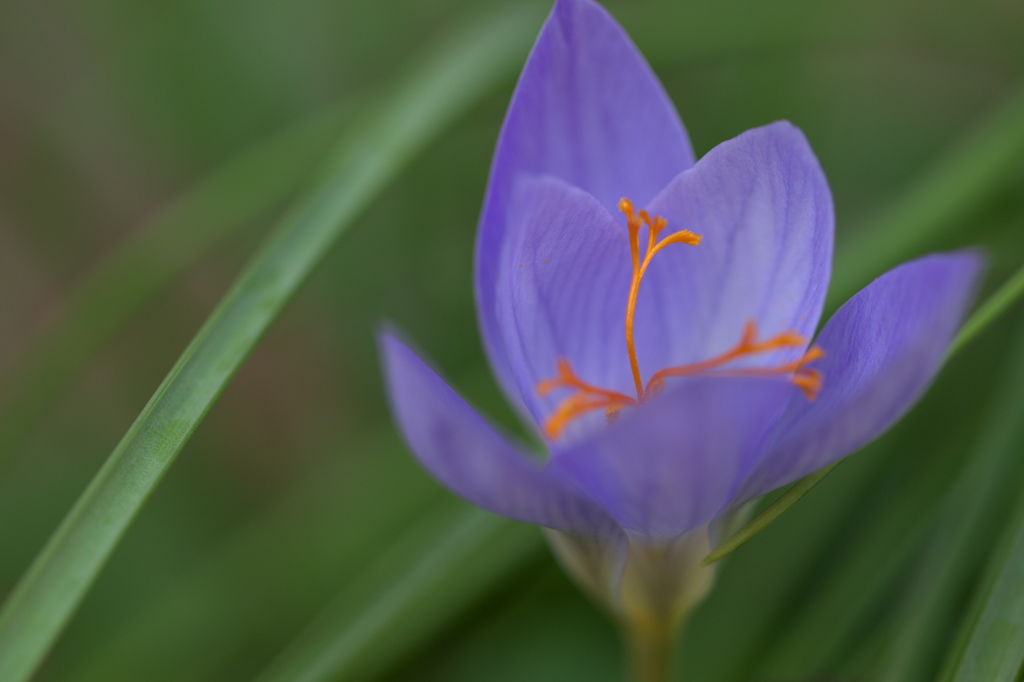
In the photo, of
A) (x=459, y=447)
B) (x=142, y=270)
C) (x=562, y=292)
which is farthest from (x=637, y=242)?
(x=142, y=270)

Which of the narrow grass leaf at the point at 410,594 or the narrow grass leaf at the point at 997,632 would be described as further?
the narrow grass leaf at the point at 410,594

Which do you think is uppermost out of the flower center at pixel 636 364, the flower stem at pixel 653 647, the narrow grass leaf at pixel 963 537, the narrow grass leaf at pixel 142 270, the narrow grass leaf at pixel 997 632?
the narrow grass leaf at pixel 142 270

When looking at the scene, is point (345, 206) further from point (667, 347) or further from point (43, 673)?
point (43, 673)

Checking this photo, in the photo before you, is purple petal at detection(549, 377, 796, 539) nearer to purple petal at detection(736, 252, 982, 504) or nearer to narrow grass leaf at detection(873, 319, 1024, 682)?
purple petal at detection(736, 252, 982, 504)

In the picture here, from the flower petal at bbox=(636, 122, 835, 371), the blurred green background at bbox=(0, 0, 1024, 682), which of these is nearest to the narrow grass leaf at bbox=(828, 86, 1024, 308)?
the blurred green background at bbox=(0, 0, 1024, 682)

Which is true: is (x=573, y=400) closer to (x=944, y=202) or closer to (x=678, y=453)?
(x=678, y=453)

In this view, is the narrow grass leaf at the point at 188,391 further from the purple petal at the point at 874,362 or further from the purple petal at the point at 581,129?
the purple petal at the point at 874,362

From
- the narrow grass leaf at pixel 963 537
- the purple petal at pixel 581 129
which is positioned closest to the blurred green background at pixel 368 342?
the narrow grass leaf at pixel 963 537
